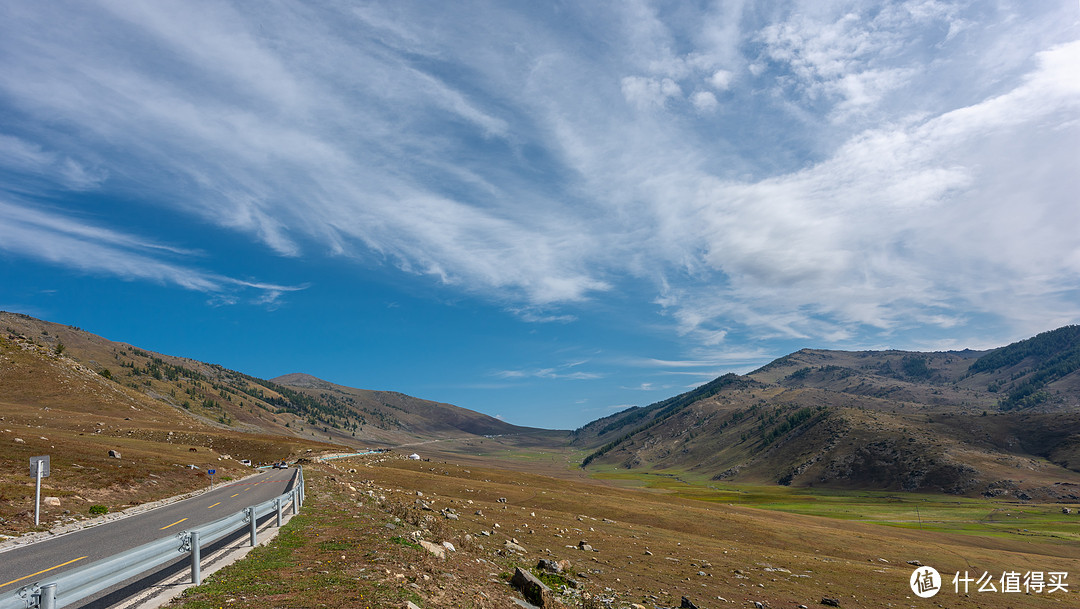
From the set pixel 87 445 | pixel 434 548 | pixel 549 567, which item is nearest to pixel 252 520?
pixel 434 548

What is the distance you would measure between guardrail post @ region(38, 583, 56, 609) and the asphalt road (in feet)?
2.66

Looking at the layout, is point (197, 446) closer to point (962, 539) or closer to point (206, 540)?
point (206, 540)

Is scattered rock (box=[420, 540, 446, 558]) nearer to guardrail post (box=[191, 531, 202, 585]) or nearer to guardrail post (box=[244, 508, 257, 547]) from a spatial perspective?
guardrail post (box=[244, 508, 257, 547])

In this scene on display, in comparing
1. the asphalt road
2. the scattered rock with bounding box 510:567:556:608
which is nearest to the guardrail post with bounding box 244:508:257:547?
the asphalt road

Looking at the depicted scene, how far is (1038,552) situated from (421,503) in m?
84.6

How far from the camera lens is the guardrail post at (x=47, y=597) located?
8547 mm

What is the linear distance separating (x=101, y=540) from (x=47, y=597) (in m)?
15.9

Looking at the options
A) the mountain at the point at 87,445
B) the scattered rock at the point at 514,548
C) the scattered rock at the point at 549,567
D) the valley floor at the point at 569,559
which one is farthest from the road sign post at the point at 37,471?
the scattered rock at the point at 549,567

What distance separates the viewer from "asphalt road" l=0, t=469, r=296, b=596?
1520cm

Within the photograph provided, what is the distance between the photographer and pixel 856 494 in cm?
17162

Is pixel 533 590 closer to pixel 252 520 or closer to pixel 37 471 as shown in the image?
pixel 252 520

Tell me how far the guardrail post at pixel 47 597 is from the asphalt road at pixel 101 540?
81 cm

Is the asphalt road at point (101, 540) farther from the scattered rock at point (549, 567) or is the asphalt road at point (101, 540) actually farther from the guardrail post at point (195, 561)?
the scattered rock at point (549, 567)

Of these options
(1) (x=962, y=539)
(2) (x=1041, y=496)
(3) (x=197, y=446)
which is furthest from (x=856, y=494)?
(3) (x=197, y=446)
